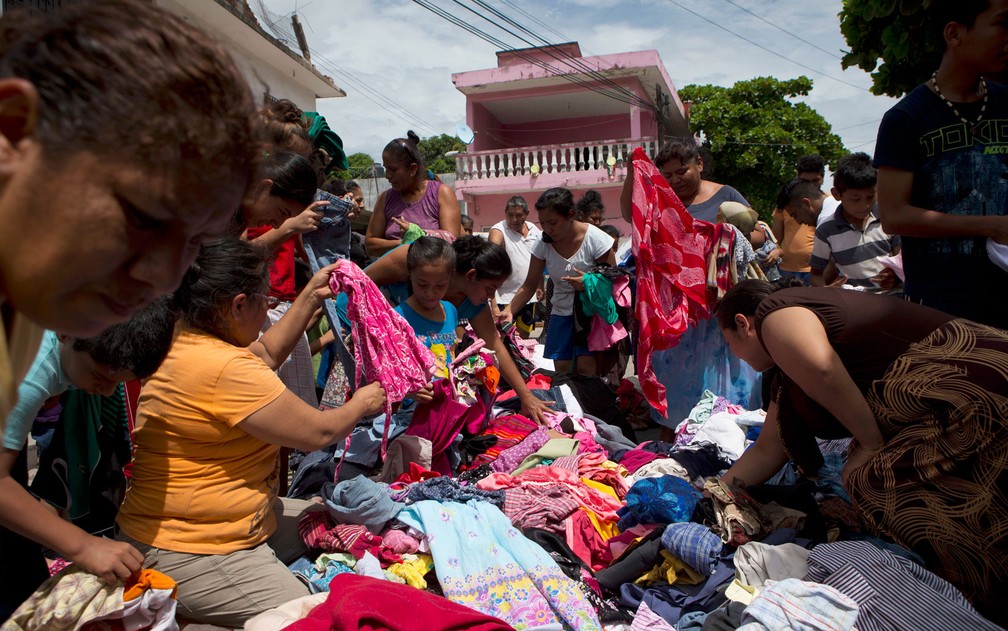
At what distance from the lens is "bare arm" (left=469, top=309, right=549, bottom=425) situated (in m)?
4.06

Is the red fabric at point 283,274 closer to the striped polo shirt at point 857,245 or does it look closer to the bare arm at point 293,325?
the bare arm at point 293,325

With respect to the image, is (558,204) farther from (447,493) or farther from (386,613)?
(386,613)

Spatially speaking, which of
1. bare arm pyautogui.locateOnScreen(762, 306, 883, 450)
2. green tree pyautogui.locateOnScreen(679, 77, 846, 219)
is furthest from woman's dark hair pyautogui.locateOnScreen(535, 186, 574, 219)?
green tree pyautogui.locateOnScreen(679, 77, 846, 219)

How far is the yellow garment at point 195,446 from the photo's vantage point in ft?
7.22

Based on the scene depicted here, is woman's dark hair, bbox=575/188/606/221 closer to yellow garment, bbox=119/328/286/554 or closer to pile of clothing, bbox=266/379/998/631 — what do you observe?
pile of clothing, bbox=266/379/998/631

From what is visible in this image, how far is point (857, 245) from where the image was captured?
15.7 feet

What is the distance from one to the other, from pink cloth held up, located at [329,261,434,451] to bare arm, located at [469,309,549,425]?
3.25 ft

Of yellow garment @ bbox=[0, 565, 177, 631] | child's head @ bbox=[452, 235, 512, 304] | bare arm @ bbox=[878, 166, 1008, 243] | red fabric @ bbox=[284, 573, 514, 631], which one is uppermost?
bare arm @ bbox=[878, 166, 1008, 243]

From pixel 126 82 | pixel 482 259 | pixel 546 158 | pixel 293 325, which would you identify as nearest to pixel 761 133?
pixel 546 158

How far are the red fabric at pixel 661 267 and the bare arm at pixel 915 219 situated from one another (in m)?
1.64

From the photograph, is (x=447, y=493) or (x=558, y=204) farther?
(x=558, y=204)

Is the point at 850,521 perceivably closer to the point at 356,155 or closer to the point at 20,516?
the point at 20,516

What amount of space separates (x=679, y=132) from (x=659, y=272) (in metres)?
21.2

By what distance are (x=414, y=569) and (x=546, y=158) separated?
17.0 meters
